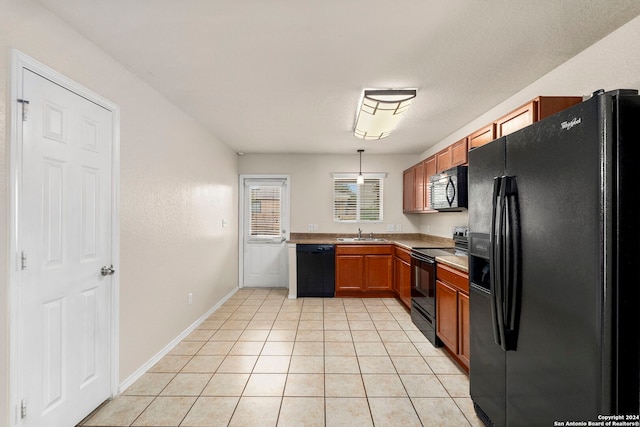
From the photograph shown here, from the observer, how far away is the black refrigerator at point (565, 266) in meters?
A: 0.98

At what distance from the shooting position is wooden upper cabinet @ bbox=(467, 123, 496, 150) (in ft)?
8.19

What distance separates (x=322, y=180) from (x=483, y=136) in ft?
10.1

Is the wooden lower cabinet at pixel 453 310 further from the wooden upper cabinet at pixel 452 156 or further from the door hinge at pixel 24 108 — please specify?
the door hinge at pixel 24 108

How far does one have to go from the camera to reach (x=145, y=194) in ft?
8.12

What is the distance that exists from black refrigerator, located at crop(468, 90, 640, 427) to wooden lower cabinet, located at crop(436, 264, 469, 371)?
636mm

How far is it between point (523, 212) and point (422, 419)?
147 centimetres

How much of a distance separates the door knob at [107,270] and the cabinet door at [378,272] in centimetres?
344

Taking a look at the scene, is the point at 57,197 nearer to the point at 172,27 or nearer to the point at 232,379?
the point at 172,27

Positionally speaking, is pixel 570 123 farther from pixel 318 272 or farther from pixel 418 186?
pixel 318 272

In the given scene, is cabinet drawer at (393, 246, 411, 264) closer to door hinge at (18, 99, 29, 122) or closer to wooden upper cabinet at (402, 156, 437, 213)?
wooden upper cabinet at (402, 156, 437, 213)

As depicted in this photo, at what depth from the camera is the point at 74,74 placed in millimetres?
1802

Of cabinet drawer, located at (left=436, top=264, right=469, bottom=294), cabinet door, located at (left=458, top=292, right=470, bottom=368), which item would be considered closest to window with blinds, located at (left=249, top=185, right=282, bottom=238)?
cabinet drawer, located at (left=436, top=264, right=469, bottom=294)

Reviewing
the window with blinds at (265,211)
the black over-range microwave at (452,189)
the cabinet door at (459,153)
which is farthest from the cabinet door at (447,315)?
the window with blinds at (265,211)

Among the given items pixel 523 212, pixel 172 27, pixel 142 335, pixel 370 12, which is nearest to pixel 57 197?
pixel 172 27
